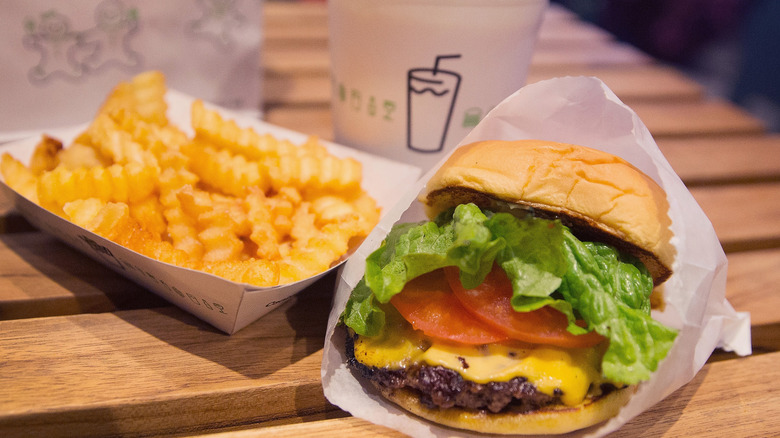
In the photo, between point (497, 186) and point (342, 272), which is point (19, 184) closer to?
point (342, 272)

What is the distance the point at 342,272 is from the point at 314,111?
1.45m

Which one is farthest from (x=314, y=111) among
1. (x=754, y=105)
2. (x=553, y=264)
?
(x=754, y=105)

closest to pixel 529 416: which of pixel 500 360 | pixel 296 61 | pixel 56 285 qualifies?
pixel 500 360

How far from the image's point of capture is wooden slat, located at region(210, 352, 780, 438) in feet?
3.86

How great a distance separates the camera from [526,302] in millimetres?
1124

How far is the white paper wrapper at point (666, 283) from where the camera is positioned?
1176 mm

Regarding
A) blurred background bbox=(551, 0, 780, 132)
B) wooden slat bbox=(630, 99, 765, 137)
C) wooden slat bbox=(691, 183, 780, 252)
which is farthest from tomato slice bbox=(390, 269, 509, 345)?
blurred background bbox=(551, 0, 780, 132)

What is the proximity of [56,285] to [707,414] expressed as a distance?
171 centimetres

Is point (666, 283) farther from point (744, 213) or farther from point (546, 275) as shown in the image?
point (744, 213)

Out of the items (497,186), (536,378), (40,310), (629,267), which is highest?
(497,186)

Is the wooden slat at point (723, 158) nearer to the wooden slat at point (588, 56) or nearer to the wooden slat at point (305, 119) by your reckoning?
the wooden slat at point (588, 56)

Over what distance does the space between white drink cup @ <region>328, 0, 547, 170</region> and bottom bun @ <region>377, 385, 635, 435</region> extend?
3.15 ft

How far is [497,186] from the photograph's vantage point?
48.2 inches

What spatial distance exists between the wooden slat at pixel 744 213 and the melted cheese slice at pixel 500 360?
3.70 feet
